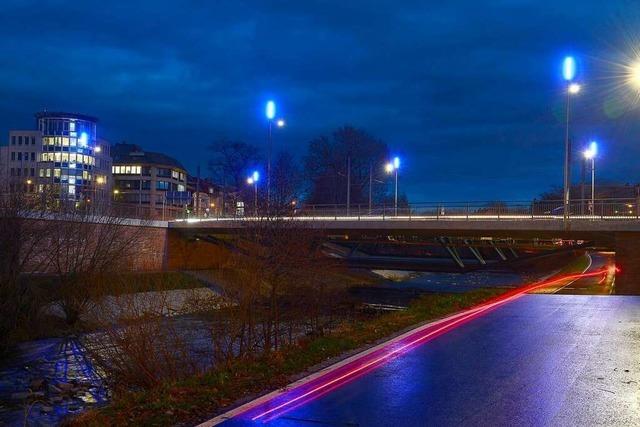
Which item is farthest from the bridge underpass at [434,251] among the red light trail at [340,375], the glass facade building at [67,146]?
the glass facade building at [67,146]

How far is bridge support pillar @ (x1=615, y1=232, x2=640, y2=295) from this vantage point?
94.8ft

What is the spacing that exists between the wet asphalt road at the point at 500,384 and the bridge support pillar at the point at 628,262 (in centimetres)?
1581

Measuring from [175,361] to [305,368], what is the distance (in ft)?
10.3

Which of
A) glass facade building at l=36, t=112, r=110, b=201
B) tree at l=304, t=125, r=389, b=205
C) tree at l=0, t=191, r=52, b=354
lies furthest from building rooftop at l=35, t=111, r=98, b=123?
tree at l=0, t=191, r=52, b=354

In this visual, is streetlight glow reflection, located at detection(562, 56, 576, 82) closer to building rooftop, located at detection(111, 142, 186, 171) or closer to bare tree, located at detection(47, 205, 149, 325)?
bare tree, located at detection(47, 205, 149, 325)

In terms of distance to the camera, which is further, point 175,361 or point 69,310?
point 69,310

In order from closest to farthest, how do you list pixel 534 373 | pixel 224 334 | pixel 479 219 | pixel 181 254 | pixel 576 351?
pixel 534 373, pixel 576 351, pixel 224 334, pixel 479 219, pixel 181 254

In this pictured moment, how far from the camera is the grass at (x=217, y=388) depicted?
7.36 metres

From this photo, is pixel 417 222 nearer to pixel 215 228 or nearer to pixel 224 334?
pixel 215 228

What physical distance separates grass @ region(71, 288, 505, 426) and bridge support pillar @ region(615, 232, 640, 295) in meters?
20.3

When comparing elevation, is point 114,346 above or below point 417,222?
below

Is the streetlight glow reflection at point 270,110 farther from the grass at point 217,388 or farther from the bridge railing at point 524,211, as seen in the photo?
the grass at point 217,388

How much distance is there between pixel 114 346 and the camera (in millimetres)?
12273

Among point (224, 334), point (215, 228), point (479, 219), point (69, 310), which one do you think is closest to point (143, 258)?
point (215, 228)
